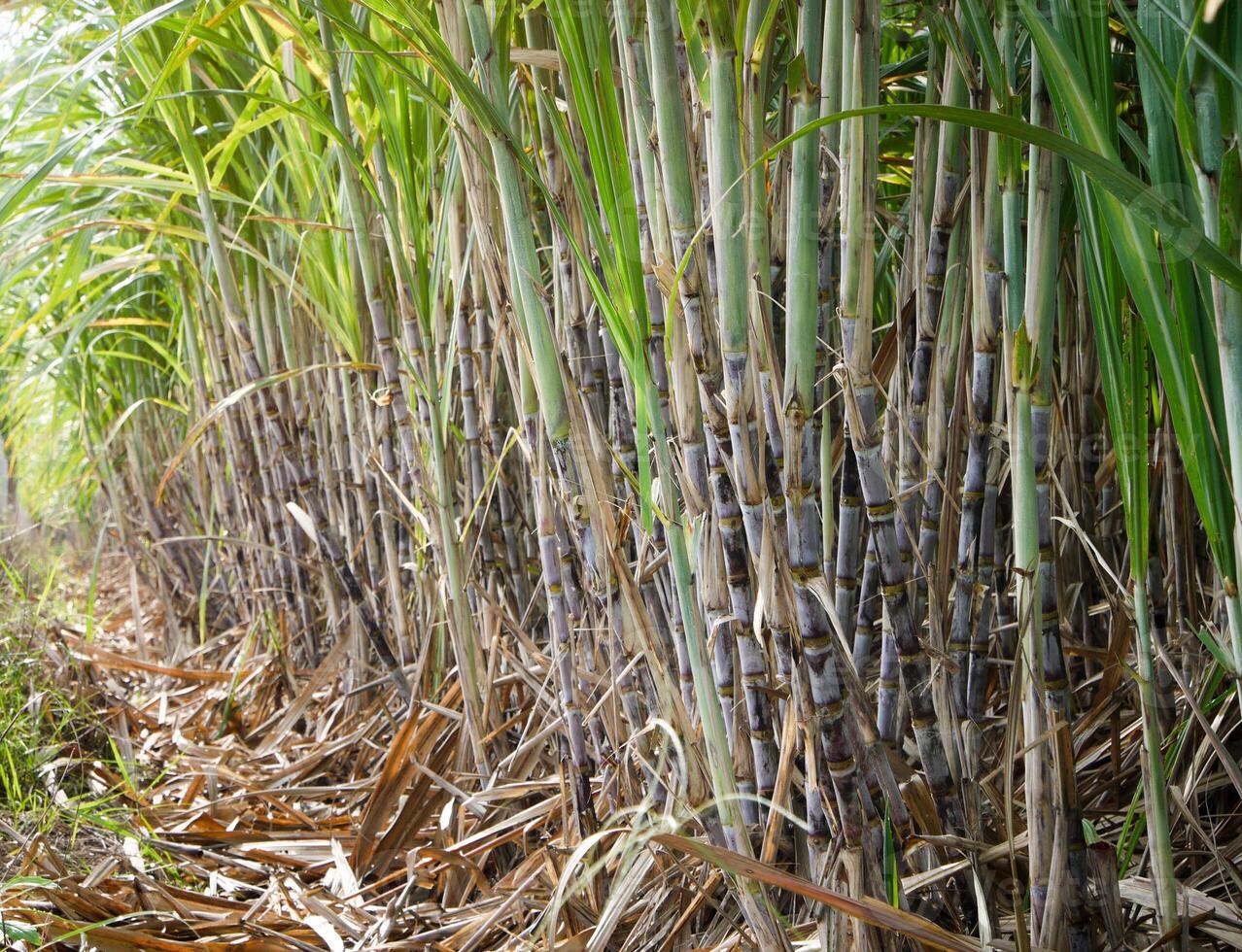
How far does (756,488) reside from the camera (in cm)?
62

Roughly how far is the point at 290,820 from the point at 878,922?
3.02ft

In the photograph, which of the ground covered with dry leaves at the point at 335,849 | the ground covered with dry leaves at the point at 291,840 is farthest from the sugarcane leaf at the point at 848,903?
the ground covered with dry leaves at the point at 291,840

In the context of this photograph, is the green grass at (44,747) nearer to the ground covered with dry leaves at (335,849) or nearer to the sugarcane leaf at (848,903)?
the ground covered with dry leaves at (335,849)

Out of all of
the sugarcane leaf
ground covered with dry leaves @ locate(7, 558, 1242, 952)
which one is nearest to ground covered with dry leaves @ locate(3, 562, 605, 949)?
ground covered with dry leaves @ locate(7, 558, 1242, 952)

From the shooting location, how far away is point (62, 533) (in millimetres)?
4465

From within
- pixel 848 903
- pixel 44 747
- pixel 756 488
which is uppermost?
pixel 756 488

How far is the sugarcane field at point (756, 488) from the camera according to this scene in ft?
1.94

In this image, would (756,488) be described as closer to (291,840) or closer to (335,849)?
(335,849)

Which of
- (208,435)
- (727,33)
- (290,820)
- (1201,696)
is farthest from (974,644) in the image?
(208,435)

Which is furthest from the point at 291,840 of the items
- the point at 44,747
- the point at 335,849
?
the point at 44,747

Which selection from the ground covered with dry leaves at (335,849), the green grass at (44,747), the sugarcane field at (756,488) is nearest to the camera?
the sugarcane field at (756,488)

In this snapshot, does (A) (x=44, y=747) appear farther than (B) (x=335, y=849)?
Yes

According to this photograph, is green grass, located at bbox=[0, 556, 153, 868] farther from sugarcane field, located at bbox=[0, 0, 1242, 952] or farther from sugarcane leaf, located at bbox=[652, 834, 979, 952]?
sugarcane leaf, located at bbox=[652, 834, 979, 952]

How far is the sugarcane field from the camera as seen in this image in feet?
1.94
